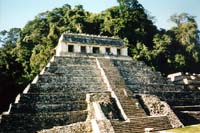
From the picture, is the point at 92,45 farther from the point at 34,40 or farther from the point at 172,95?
the point at 34,40

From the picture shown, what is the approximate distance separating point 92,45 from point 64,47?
236 cm

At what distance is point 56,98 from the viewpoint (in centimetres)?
1892

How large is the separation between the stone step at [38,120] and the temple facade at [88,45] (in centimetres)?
689

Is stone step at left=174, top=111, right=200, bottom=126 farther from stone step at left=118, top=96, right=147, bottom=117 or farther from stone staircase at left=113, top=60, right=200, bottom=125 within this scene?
stone step at left=118, top=96, right=147, bottom=117

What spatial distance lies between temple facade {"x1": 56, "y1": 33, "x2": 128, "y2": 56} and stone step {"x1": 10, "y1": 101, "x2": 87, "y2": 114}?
19.4ft

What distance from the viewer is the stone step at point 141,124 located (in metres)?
16.7

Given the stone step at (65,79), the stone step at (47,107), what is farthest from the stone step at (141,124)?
the stone step at (65,79)

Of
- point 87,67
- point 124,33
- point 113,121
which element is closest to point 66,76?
point 87,67

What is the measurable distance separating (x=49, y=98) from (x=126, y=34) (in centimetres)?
2193

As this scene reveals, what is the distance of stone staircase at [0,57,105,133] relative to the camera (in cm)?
1700

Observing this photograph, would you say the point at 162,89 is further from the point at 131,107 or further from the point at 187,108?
the point at 131,107

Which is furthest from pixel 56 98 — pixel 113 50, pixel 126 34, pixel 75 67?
pixel 126 34

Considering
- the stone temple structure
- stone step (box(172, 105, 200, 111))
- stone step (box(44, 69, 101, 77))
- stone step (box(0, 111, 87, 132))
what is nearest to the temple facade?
the stone temple structure

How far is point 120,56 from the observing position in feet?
86.7
